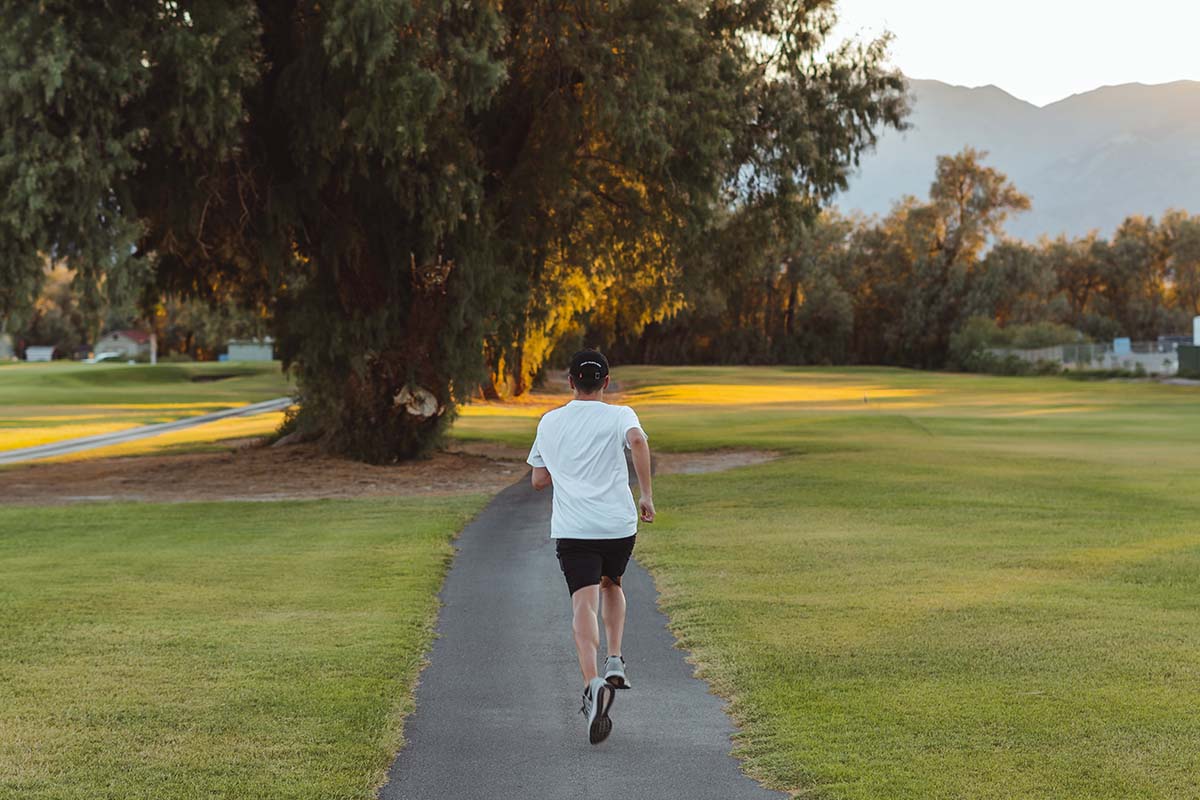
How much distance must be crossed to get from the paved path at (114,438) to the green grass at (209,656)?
16.2 m

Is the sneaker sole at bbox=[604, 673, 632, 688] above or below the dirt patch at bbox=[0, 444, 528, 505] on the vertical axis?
above

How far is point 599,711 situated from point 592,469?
4.09 feet

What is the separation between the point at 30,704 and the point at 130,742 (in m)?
1.14

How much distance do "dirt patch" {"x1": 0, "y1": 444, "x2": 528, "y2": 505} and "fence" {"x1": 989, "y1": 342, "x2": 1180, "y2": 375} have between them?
55.3m

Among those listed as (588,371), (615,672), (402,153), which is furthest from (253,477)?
(588,371)

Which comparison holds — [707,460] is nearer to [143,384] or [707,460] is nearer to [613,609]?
[613,609]

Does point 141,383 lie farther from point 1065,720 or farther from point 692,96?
point 1065,720

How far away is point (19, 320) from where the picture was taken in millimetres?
19031

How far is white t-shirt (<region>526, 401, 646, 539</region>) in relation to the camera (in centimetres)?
736

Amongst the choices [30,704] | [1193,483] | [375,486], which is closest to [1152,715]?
[30,704]

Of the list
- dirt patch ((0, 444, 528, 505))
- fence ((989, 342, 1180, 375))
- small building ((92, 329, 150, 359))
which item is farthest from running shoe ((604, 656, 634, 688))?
small building ((92, 329, 150, 359))

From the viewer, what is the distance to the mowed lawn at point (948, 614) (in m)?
6.66

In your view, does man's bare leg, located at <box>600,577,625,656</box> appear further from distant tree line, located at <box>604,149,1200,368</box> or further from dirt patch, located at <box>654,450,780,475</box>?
distant tree line, located at <box>604,149,1200,368</box>

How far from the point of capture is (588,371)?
7332 millimetres
